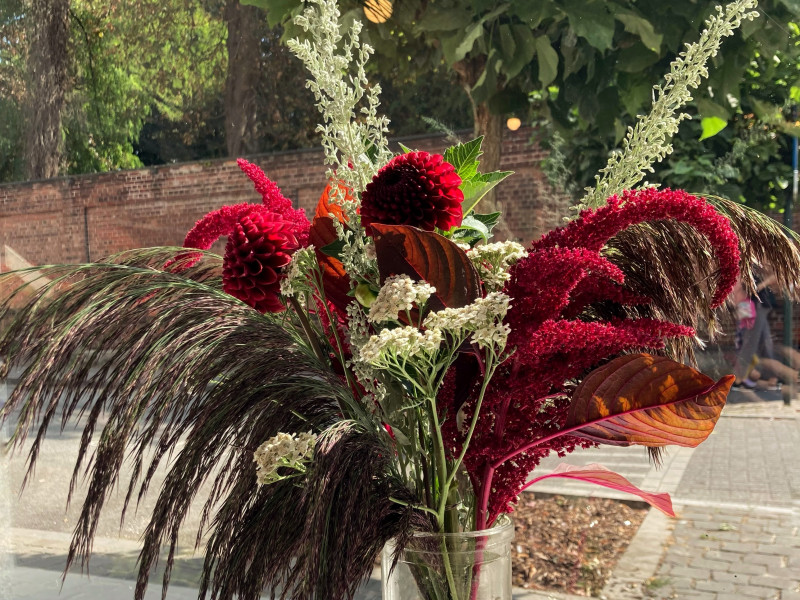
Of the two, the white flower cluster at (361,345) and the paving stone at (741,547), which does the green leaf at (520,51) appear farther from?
the white flower cluster at (361,345)

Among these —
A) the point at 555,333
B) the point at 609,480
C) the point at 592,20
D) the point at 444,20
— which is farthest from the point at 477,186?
the point at 444,20

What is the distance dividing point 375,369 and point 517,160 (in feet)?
4.02

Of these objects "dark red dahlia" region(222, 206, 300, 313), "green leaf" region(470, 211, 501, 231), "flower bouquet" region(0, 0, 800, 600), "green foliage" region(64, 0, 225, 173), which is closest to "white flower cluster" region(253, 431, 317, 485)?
"flower bouquet" region(0, 0, 800, 600)

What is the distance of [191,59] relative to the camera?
5.80ft

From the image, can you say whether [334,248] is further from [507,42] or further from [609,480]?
[507,42]

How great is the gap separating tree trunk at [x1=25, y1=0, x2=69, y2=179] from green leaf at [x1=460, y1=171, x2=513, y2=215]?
138cm

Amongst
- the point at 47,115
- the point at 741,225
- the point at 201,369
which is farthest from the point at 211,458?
the point at 47,115

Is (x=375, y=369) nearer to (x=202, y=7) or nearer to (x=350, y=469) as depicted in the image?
(x=350, y=469)

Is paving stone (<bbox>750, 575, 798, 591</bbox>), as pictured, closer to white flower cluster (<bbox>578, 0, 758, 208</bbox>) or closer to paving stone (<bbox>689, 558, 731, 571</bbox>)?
paving stone (<bbox>689, 558, 731, 571</bbox>)

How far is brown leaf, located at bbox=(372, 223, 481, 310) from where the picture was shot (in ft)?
1.48

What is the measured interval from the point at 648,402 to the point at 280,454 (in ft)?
0.74

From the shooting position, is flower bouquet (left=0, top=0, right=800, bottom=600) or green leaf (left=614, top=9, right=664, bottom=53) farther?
green leaf (left=614, top=9, right=664, bottom=53)

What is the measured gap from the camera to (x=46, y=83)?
1676mm

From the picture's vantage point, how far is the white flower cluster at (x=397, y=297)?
409mm
